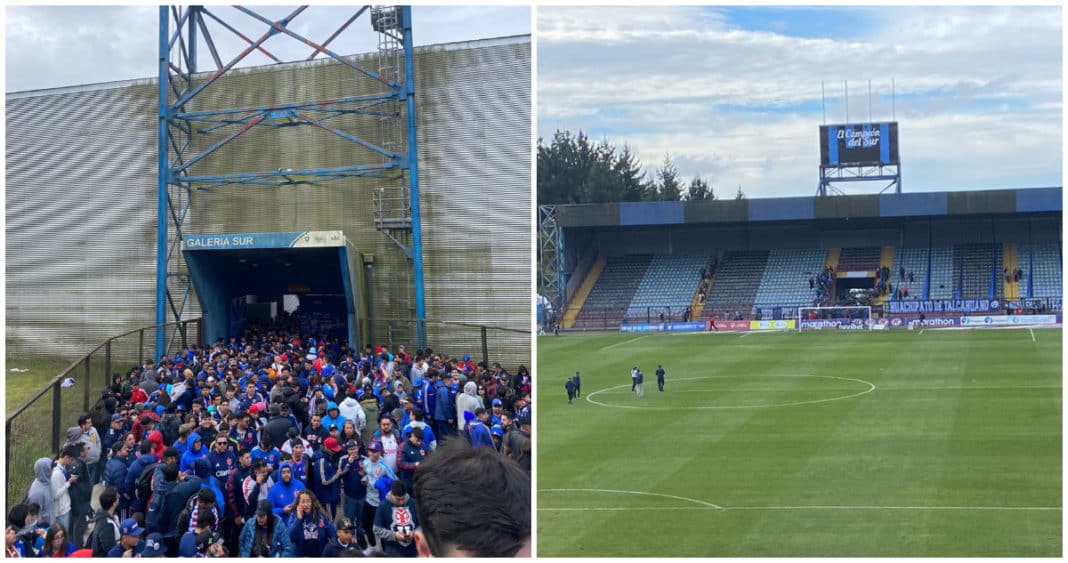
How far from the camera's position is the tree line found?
30.7 m

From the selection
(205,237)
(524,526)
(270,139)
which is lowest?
(524,526)

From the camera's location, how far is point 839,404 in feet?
70.4

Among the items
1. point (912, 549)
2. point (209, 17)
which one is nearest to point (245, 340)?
point (209, 17)

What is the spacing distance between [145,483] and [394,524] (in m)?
2.35

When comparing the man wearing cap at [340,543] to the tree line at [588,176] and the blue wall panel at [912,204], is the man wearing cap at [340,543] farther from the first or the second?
the blue wall panel at [912,204]

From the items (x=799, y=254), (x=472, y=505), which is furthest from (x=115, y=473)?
(x=799, y=254)

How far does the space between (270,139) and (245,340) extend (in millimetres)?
3034

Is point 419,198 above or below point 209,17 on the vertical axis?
below

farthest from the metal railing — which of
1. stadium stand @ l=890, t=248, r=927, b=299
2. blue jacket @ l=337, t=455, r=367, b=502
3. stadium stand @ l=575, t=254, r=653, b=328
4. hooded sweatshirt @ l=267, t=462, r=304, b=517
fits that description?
stadium stand @ l=890, t=248, r=927, b=299

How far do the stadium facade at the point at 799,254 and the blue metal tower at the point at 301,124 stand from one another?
23.3 metres

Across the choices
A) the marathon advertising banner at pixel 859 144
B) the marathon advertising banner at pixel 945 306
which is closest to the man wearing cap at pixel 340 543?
the marathon advertising banner at pixel 945 306

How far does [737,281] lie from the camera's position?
148 feet

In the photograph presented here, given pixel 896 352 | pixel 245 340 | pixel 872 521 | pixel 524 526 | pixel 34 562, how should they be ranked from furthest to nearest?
1. pixel 896 352
2. pixel 245 340
3. pixel 872 521
4. pixel 34 562
5. pixel 524 526

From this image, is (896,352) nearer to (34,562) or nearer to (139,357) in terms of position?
(139,357)
